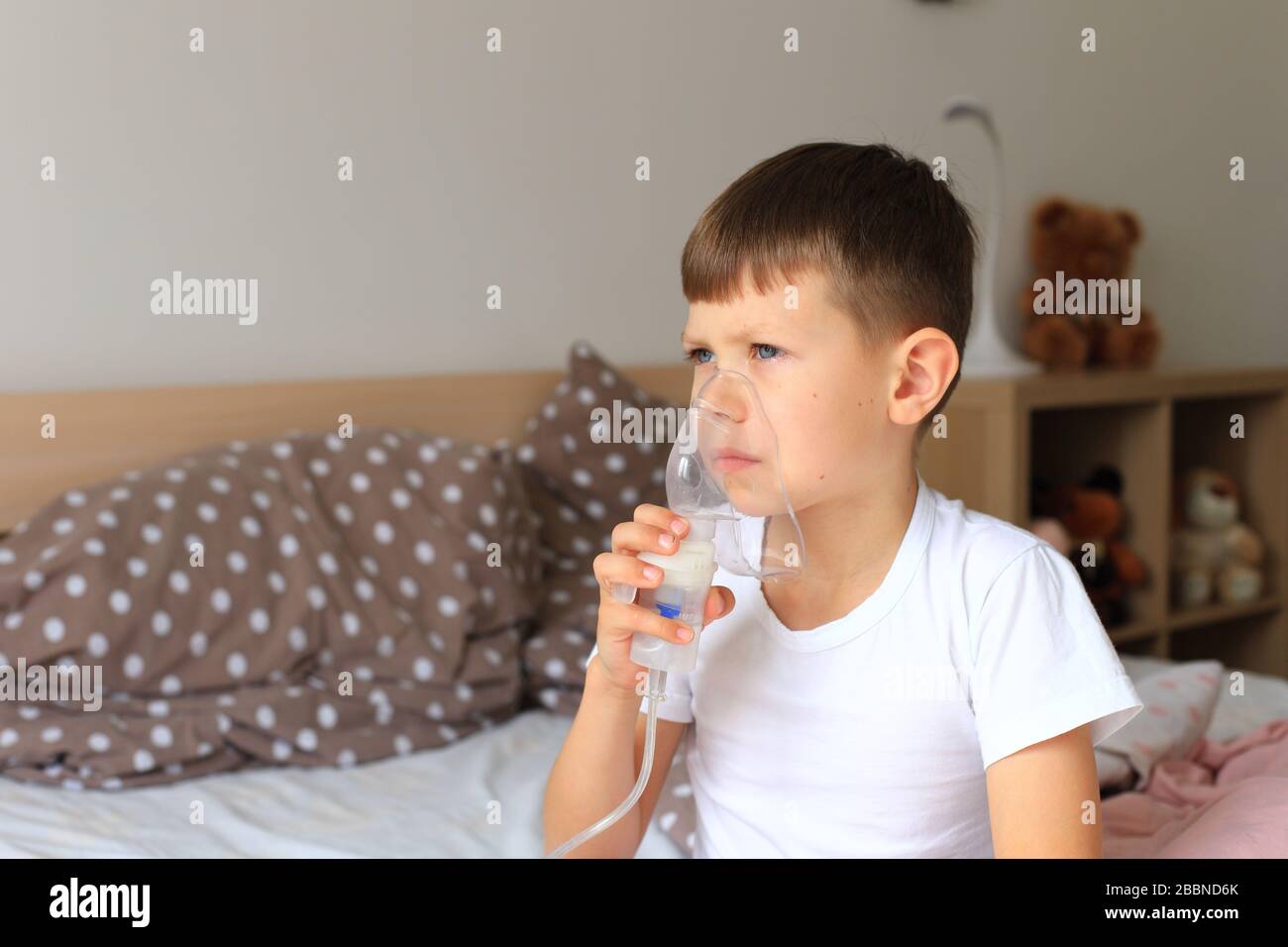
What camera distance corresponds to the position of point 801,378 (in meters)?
0.87

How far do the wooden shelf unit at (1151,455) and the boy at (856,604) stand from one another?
3.97 ft

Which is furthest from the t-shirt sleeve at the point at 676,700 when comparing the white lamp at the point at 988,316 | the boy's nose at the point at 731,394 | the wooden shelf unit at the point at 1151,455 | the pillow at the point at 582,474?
the white lamp at the point at 988,316

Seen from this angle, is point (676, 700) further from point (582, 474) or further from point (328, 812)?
point (582, 474)

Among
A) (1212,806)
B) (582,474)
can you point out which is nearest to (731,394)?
(1212,806)

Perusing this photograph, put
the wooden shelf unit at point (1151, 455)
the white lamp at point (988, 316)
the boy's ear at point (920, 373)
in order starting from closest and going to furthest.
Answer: the boy's ear at point (920, 373) → the wooden shelf unit at point (1151, 455) → the white lamp at point (988, 316)

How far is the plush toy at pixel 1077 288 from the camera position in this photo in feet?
8.44

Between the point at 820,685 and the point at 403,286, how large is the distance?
1212mm

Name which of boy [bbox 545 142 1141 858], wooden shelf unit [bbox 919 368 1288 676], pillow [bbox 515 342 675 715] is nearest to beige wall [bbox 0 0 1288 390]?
pillow [bbox 515 342 675 715]

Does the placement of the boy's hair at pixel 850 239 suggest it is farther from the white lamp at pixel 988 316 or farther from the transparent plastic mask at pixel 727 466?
the white lamp at pixel 988 316

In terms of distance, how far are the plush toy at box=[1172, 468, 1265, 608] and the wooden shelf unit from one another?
0.10 feet

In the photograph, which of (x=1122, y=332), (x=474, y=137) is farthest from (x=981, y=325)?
(x=474, y=137)

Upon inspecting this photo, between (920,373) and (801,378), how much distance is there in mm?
103

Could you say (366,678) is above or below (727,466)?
below

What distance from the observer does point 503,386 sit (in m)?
1.96
